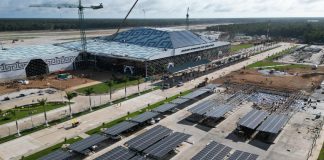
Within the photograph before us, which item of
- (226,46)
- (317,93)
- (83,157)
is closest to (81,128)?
(83,157)

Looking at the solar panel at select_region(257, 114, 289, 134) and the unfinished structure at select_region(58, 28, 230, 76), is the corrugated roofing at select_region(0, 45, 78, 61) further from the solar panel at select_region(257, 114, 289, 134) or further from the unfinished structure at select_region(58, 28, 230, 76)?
the solar panel at select_region(257, 114, 289, 134)

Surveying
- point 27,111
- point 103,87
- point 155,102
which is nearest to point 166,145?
point 155,102

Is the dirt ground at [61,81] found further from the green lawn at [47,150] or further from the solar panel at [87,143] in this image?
the solar panel at [87,143]

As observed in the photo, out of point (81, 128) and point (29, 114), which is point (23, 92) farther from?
point (81, 128)

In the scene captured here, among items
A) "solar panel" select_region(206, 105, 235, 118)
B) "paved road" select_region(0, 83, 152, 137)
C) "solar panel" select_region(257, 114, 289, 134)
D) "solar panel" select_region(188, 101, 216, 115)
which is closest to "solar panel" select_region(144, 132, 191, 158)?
"solar panel" select_region(206, 105, 235, 118)

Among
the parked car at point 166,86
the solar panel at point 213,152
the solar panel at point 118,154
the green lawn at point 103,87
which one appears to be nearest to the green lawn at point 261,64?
the parked car at point 166,86

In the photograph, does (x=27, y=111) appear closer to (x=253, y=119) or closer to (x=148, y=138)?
(x=148, y=138)
